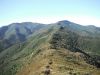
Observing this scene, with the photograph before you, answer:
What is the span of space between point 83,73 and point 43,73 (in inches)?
342

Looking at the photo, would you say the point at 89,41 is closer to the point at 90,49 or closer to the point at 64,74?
the point at 90,49

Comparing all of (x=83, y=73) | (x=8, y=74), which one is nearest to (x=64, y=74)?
(x=83, y=73)

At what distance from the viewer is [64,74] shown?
120 feet

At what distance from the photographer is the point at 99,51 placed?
17588 centimetres

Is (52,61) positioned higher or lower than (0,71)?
higher

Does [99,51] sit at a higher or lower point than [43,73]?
lower

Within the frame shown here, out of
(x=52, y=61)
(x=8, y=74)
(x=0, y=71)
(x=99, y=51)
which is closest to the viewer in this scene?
(x=52, y=61)

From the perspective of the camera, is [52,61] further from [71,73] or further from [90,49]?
[90,49]

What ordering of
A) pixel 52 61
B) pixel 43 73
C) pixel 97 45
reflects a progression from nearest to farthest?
Result: pixel 43 73, pixel 52 61, pixel 97 45

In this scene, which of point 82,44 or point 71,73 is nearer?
point 71,73

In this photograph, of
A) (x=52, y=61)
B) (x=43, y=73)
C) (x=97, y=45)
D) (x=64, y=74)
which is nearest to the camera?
(x=64, y=74)

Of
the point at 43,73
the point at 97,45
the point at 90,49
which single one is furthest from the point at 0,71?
the point at 97,45

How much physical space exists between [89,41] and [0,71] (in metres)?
112

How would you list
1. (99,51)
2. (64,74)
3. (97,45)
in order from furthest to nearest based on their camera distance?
(97,45) < (99,51) < (64,74)
